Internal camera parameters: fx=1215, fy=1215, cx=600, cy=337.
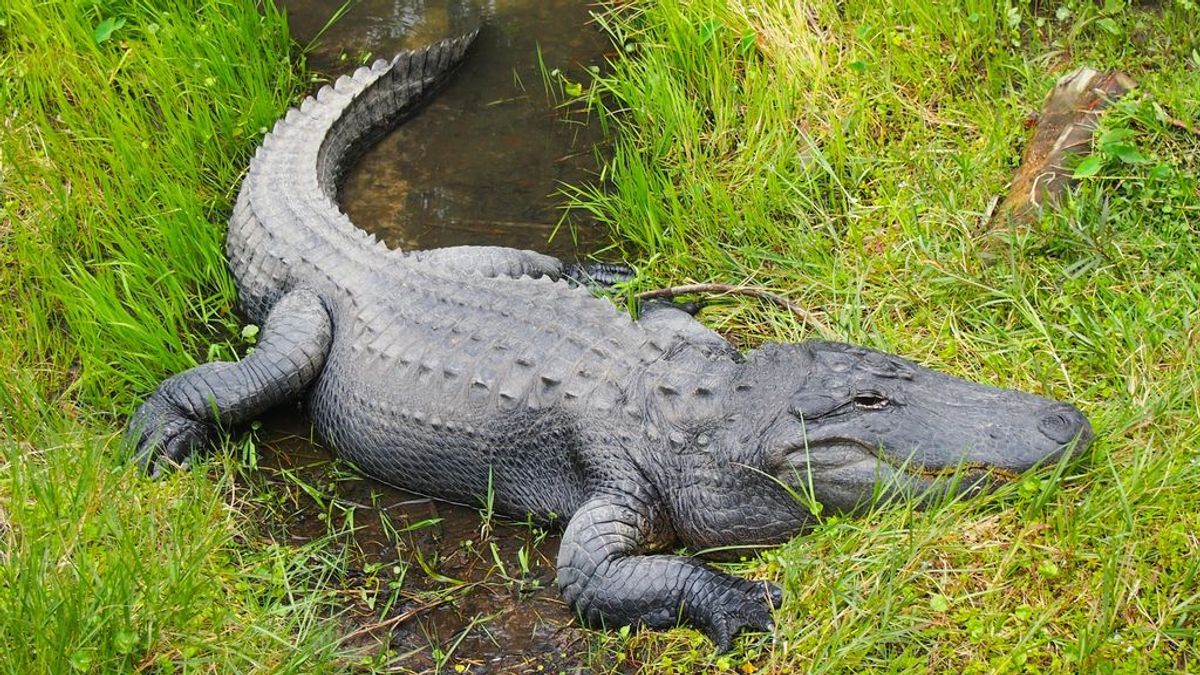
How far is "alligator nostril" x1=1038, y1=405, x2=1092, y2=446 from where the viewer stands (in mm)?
3848

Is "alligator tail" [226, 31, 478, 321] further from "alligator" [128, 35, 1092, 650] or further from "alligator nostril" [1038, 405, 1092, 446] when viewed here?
"alligator nostril" [1038, 405, 1092, 446]

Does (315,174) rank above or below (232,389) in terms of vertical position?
above

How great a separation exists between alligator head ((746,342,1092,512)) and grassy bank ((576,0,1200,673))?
0.36 ft

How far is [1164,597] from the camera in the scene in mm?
3508

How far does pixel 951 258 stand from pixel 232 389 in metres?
3.03

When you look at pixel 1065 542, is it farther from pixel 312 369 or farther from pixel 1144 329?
pixel 312 369

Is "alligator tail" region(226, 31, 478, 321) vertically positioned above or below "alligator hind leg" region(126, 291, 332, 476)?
above

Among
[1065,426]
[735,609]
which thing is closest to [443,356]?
[735,609]

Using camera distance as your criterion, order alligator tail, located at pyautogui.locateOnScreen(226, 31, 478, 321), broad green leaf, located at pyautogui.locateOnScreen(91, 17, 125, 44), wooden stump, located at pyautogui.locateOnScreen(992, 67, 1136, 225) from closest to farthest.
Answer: wooden stump, located at pyautogui.locateOnScreen(992, 67, 1136, 225), alligator tail, located at pyautogui.locateOnScreen(226, 31, 478, 321), broad green leaf, located at pyautogui.locateOnScreen(91, 17, 125, 44)

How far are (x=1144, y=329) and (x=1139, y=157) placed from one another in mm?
854

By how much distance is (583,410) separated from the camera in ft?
14.6

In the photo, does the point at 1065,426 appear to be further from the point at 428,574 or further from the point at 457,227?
the point at 457,227

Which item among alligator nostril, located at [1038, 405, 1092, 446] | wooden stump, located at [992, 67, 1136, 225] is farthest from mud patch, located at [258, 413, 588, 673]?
wooden stump, located at [992, 67, 1136, 225]

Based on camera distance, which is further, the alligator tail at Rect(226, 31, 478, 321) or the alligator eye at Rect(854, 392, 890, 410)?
the alligator tail at Rect(226, 31, 478, 321)
